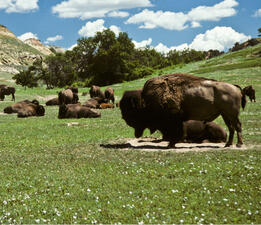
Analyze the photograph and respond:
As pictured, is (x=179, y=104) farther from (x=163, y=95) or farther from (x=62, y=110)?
(x=62, y=110)

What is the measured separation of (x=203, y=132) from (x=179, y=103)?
247cm

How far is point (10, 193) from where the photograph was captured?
747cm

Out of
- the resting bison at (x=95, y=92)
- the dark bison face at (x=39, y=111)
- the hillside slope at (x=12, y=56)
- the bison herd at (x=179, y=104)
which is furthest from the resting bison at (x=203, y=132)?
the hillside slope at (x=12, y=56)

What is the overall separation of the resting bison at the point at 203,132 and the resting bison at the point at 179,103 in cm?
133

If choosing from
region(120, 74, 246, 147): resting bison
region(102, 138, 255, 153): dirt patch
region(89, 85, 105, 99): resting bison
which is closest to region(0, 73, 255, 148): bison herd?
region(120, 74, 246, 147): resting bison

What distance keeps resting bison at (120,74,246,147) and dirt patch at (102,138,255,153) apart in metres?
0.41

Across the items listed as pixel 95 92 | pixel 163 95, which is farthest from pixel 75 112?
pixel 95 92

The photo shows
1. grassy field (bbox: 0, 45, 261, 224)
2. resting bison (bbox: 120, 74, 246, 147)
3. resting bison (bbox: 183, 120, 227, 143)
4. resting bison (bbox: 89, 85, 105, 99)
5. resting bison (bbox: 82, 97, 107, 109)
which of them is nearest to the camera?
grassy field (bbox: 0, 45, 261, 224)

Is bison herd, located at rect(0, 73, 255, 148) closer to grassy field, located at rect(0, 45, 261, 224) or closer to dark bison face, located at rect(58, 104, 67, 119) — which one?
grassy field, located at rect(0, 45, 261, 224)

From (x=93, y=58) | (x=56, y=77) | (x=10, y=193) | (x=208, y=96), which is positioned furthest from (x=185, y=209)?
(x=56, y=77)

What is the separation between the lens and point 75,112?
81.1 ft

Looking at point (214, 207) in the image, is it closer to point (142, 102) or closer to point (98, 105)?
point (142, 102)

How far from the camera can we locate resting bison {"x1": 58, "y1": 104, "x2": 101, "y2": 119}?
79.4 feet

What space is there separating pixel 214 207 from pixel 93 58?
86.6m
